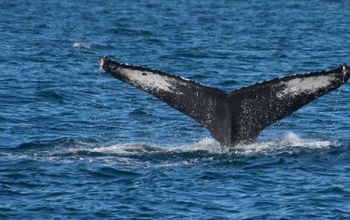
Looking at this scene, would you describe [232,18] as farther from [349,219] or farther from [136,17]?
[349,219]

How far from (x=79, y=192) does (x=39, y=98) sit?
1046 centimetres

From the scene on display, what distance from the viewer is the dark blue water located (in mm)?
15391

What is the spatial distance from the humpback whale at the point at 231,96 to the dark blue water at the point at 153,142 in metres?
0.83

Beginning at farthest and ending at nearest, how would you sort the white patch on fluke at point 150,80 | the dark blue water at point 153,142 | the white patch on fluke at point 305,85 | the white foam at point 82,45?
the white foam at point 82,45 → the white patch on fluke at point 150,80 → the white patch on fluke at point 305,85 → the dark blue water at point 153,142

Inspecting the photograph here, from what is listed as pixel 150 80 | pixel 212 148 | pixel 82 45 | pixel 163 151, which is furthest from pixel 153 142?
pixel 82 45

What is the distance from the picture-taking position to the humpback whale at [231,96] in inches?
631

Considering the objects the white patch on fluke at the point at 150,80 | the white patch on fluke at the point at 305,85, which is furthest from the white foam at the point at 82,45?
the white patch on fluke at the point at 305,85

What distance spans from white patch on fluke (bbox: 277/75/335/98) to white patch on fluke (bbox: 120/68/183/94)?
1.64 metres

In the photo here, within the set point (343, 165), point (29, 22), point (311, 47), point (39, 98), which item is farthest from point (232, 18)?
point (343, 165)

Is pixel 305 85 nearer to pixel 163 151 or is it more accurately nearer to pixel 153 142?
pixel 163 151

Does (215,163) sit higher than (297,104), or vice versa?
(297,104)

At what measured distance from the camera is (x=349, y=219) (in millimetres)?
14680

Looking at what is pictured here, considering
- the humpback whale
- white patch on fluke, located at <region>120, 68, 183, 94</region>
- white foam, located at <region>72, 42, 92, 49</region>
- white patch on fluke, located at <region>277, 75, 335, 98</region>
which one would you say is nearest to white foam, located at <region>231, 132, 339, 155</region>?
the humpback whale

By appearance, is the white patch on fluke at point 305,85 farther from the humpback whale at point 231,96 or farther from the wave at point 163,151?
the wave at point 163,151
